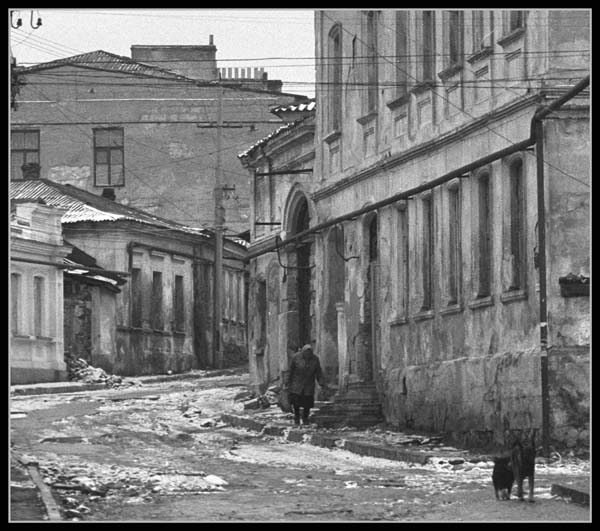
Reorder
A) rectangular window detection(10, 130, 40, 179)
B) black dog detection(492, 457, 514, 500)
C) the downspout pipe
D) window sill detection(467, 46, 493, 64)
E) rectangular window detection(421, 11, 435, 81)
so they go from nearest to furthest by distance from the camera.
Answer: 1. black dog detection(492, 457, 514, 500)
2. the downspout pipe
3. window sill detection(467, 46, 493, 64)
4. rectangular window detection(421, 11, 435, 81)
5. rectangular window detection(10, 130, 40, 179)

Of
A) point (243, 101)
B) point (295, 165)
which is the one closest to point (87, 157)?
point (243, 101)

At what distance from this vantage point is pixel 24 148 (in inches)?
2511

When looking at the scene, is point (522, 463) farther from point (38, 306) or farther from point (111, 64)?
point (111, 64)

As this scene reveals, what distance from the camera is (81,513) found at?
1614cm

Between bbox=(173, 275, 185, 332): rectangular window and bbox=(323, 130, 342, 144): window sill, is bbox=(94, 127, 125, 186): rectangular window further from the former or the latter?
bbox=(323, 130, 342, 144): window sill

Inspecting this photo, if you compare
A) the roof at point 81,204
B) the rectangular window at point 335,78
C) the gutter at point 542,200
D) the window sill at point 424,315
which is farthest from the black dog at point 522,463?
the roof at point 81,204

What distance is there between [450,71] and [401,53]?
268 centimetres

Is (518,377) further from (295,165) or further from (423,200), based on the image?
(295,165)

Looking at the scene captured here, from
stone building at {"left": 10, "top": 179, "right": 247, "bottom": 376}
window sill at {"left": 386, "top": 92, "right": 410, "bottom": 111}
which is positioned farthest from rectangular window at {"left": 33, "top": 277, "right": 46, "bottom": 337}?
window sill at {"left": 386, "top": 92, "right": 410, "bottom": 111}

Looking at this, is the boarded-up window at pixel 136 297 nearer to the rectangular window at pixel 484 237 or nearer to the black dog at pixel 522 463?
the rectangular window at pixel 484 237

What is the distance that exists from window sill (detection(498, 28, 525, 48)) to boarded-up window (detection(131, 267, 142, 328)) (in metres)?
30.9

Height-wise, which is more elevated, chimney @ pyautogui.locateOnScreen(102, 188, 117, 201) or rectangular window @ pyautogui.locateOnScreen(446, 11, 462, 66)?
chimney @ pyautogui.locateOnScreen(102, 188, 117, 201)

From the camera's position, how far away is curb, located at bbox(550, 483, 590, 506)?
1664 centimetres

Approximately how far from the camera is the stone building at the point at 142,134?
6300 cm
